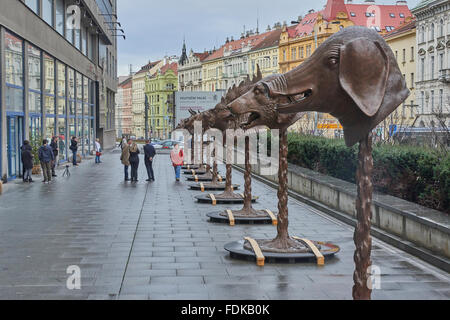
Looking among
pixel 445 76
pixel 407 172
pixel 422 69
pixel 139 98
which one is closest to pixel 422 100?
pixel 422 69

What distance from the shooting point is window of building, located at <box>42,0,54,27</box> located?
1178 inches

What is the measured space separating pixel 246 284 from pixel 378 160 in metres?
7.16

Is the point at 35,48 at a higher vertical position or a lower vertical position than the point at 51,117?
higher

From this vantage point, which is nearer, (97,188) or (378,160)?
(378,160)

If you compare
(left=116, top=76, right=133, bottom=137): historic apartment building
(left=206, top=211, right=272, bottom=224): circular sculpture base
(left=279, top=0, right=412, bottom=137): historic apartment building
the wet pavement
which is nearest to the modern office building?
the wet pavement

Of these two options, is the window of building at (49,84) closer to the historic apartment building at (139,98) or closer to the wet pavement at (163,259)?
the wet pavement at (163,259)

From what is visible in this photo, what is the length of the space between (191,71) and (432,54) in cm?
7976

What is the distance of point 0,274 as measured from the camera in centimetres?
873

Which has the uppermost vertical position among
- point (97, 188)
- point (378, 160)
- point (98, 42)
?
point (98, 42)

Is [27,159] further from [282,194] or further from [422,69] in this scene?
[422,69]

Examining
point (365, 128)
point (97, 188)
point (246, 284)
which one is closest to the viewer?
point (365, 128)

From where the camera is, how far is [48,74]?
3083cm
